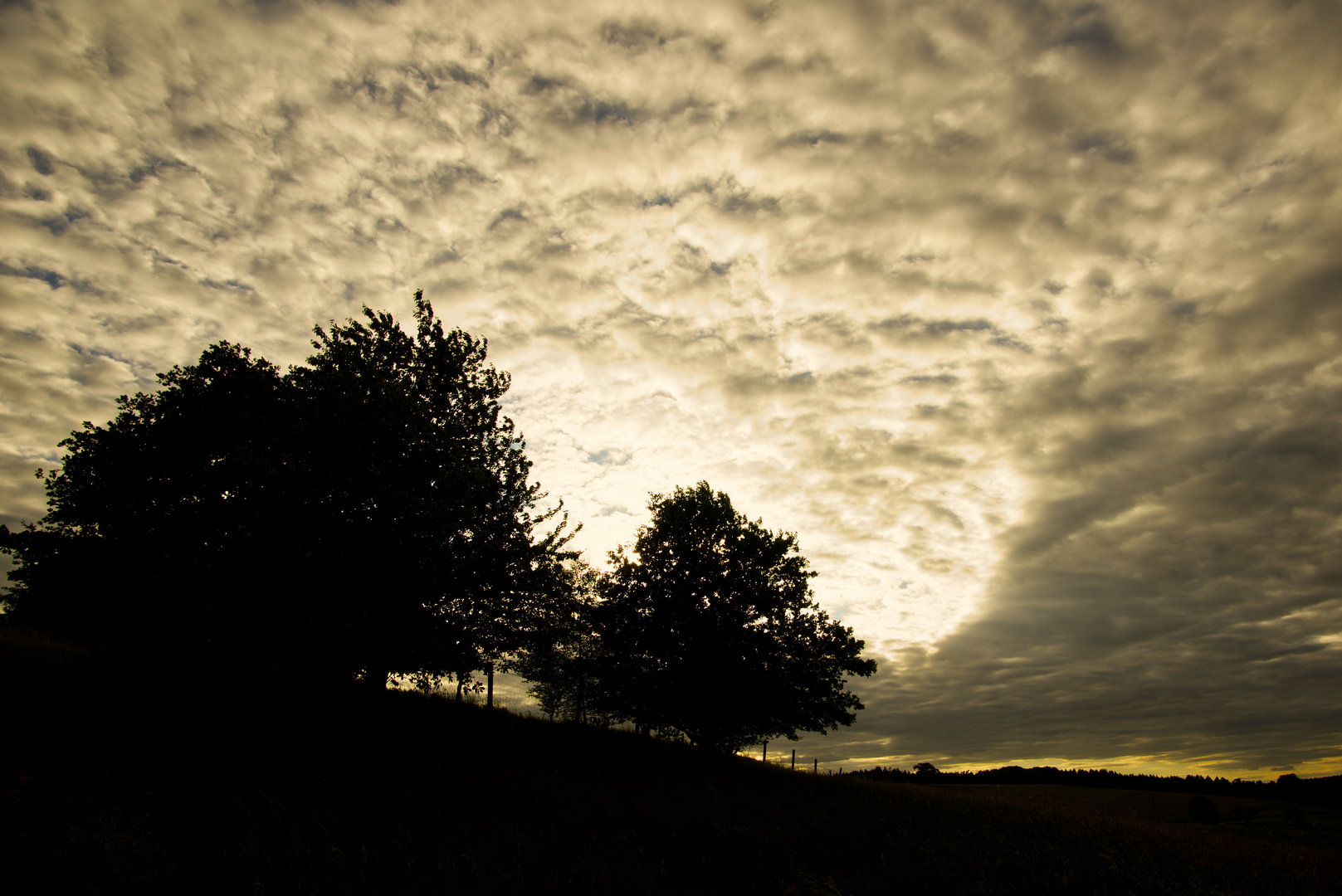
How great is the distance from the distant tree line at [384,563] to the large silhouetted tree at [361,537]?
60 millimetres

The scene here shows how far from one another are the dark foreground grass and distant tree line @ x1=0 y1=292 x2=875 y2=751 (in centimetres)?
198

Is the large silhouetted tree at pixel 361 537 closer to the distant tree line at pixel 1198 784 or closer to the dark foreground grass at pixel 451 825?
the dark foreground grass at pixel 451 825

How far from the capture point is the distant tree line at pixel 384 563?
15.2 metres

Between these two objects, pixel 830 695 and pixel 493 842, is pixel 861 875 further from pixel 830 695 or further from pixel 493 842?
pixel 830 695

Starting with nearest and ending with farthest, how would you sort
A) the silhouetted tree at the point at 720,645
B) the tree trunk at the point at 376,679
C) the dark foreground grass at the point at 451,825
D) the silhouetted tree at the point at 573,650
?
1. the dark foreground grass at the point at 451,825
2. the tree trunk at the point at 376,679
3. the silhouetted tree at the point at 573,650
4. the silhouetted tree at the point at 720,645

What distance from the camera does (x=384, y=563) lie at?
51.2 ft

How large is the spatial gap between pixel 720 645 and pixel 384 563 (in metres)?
14.1

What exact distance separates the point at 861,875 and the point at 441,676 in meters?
Answer: 11.8

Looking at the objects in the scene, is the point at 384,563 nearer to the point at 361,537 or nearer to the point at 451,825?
the point at 361,537

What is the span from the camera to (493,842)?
10.9 meters

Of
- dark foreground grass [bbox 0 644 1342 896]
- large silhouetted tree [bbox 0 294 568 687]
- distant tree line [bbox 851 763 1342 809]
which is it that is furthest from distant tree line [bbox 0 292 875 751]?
distant tree line [bbox 851 763 1342 809]

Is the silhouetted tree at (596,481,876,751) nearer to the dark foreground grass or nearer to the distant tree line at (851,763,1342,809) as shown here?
the dark foreground grass

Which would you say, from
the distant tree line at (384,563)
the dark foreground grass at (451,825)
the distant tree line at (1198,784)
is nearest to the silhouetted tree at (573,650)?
the distant tree line at (384,563)

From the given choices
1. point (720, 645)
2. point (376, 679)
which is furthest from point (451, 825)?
point (720, 645)
